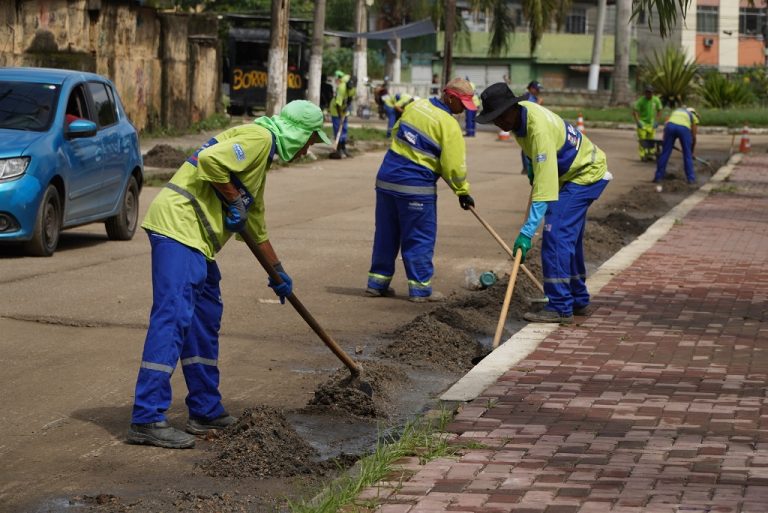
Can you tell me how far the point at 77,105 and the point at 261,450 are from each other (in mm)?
8545

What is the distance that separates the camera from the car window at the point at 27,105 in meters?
13.4

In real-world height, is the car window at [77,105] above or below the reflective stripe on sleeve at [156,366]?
above

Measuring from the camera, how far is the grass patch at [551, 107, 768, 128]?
4678cm

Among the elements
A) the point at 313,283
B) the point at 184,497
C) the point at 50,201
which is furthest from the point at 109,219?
the point at 184,497

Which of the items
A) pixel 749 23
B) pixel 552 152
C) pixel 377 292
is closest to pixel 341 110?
pixel 377 292

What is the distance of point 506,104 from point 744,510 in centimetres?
476

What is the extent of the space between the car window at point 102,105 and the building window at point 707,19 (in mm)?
63709

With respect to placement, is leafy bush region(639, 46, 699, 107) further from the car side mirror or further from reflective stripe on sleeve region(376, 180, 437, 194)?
reflective stripe on sleeve region(376, 180, 437, 194)

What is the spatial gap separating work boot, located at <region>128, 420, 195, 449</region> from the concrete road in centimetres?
5

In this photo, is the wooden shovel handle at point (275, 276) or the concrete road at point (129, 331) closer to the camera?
the concrete road at point (129, 331)

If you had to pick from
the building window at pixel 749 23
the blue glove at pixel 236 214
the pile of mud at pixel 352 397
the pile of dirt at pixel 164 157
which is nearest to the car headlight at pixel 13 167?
the pile of mud at pixel 352 397

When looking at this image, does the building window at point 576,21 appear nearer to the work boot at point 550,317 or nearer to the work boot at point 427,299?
the work boot at point 427,299

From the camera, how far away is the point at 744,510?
5.34 m

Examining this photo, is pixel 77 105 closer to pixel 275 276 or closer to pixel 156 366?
pixel 275 276
